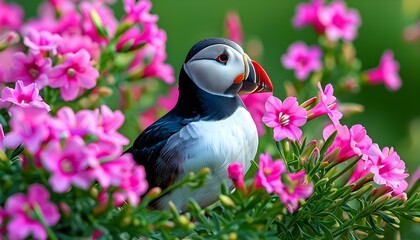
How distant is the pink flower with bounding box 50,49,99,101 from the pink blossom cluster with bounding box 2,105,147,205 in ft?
0.65

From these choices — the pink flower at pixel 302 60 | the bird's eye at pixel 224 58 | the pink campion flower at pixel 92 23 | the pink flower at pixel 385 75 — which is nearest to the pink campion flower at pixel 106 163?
the bird's eye at pixel 224 58

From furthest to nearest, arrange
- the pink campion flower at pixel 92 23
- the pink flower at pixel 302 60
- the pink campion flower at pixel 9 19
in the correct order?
the pink campion flower at pixel 9 19
the pink flower at pixel 302 60
the pink campion flower at pixel 92 23

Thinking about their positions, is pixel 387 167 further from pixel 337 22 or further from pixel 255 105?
pixel 337 22

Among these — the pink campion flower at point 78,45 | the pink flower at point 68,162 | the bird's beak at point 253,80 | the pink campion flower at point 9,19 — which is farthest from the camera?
the pink campion flower at point 9,19

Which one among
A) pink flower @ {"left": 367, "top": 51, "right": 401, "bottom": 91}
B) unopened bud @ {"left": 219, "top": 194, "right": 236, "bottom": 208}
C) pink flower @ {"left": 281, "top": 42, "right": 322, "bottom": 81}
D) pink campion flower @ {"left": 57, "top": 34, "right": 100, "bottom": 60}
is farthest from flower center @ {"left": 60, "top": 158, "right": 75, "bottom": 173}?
pink flower @ {"left": 367, "top": 51, "right": 401, "bottom": 91}

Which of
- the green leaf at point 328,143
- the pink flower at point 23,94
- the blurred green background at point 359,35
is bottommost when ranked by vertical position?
the blurred green background at point 359,35

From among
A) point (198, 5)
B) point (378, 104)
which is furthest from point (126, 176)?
point (198, 5)

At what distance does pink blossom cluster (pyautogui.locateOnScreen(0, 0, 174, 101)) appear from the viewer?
84 cm

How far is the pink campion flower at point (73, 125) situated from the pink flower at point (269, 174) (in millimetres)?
151

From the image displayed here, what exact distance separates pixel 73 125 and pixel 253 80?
0.79 feet

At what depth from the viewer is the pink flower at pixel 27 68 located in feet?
2.82

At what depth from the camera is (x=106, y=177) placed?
59 centimetres

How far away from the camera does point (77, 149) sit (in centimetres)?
59

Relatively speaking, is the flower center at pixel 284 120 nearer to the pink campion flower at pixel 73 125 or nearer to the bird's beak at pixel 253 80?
the bird's beak at pixel 253 80
